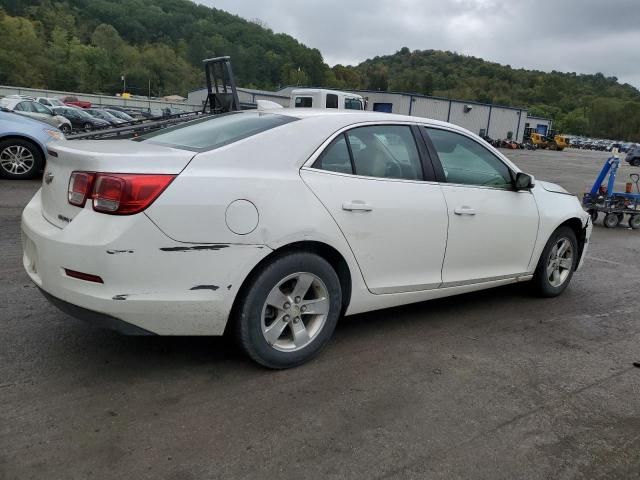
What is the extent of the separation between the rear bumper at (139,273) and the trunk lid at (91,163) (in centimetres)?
15

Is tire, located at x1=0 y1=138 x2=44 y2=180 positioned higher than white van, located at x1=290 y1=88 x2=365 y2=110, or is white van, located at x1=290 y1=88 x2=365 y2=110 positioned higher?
white van, located at x1=290 y1=88 x2=365 y2=110

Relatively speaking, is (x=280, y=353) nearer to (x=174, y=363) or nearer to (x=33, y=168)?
(x=174, y=363)

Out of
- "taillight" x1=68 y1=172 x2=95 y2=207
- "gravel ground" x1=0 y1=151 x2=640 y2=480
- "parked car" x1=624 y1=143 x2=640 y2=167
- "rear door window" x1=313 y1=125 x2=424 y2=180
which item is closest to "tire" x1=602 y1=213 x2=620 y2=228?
"gravel ground" x1=0 y1=151 x2=640 y2=480

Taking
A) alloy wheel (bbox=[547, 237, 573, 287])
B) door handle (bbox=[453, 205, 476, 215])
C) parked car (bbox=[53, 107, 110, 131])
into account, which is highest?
door handle (bbox=[453, 205, 476, 215])

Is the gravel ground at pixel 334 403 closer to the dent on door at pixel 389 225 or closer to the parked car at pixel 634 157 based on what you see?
the dent on door at pixel 389 225

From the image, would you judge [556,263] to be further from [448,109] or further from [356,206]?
[448,109]

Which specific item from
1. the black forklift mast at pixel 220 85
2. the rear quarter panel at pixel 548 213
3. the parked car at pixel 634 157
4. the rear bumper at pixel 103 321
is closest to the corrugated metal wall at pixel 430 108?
the parked car at pixel 634 157

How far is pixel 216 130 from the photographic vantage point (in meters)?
3.65

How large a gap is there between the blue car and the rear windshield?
6.97 metres

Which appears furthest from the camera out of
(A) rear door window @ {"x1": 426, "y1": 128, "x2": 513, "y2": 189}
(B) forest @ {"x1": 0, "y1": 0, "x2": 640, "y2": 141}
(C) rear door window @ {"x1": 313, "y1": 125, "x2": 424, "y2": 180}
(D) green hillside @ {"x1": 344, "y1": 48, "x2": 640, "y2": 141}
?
(D) green hillside @ {"x1": 344, "y1": 48, "x2": 640, "y2": 141}

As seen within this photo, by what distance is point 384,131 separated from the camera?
3.87m

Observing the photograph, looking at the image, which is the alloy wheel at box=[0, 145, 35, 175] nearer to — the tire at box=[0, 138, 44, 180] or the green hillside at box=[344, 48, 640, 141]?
the tire at box=[0, 138, 44, 180]

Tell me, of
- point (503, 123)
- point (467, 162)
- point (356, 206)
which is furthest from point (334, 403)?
point (503, 123)

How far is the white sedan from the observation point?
9.20ft
